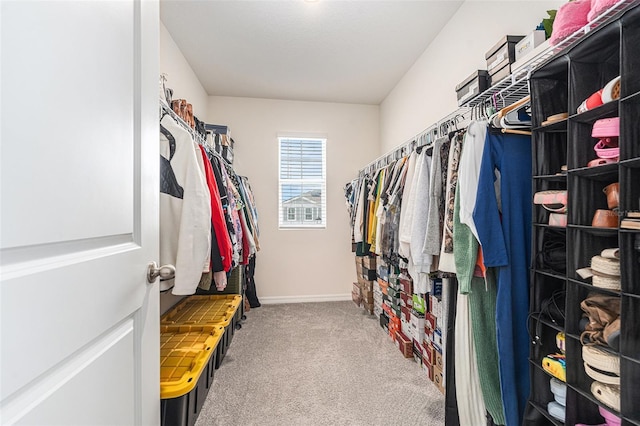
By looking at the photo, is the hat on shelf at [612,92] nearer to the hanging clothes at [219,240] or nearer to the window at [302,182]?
the hanging clothes at [219,240]

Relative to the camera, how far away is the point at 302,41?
2.68 meters

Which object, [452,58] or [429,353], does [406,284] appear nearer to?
[429,353]

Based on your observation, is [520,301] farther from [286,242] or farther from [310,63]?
[286,242]

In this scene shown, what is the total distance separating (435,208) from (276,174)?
2690 mm

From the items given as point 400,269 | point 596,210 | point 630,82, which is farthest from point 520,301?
point 400,269

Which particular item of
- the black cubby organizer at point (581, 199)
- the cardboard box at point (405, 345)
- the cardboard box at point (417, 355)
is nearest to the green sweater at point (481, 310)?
the black cubby organizer at point (581, 199)

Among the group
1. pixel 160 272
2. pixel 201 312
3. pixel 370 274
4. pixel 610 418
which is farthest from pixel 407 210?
pixel 201 312

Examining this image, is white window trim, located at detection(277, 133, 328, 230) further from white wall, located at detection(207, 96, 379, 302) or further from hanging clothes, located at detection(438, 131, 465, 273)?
hanging clothes, located at detection(438, 131, 465, 273)

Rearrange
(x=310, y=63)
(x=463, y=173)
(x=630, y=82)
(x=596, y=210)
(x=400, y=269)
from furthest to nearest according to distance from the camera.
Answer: (x=310, y=63)
(x=400, y=269)
(x=463, y=173)
(x=596, y=210)
(x=630, y=82)

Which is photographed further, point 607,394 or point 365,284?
point 365,284

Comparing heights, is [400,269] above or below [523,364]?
above

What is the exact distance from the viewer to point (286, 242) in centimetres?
402

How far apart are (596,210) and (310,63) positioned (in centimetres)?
277

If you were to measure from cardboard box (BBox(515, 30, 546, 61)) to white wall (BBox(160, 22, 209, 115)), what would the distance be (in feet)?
7.97
